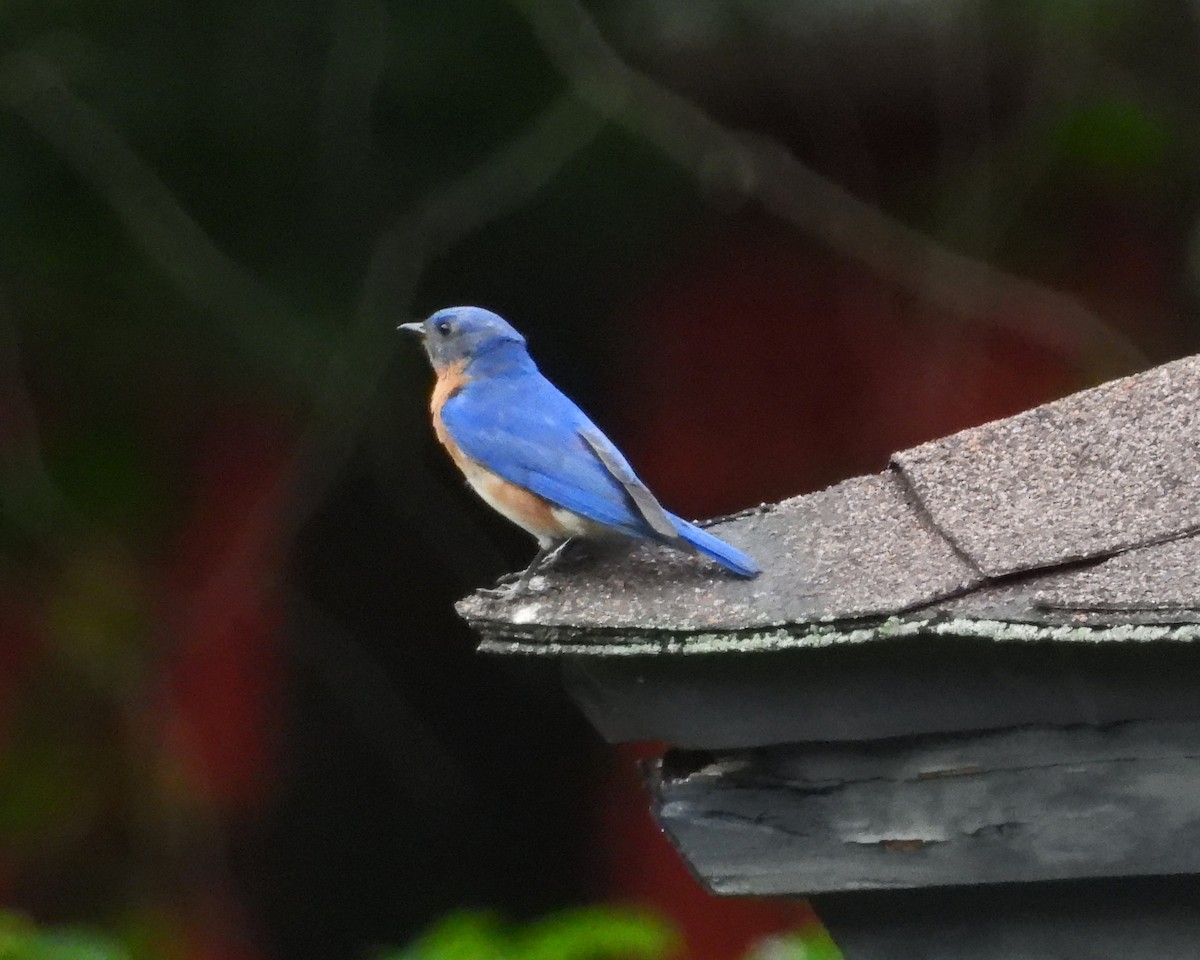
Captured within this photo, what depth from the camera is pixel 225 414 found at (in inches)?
181

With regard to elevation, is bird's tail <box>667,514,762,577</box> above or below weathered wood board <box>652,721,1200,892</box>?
above

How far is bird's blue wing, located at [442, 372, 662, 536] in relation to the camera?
200 centimetres

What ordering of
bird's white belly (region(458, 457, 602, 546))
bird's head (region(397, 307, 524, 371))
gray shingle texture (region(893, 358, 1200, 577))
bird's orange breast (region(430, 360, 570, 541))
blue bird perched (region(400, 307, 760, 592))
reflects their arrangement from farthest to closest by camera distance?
bird's head (region(397, 307, 524, 371)), bird's orange breast (region(430, 360, 570, 541)), bird's white belly (region(458, 457, 602, 546)), blue bird perched (region(400, 307, 760, 592)), gray shingle texture (region(893, 358, 1200, 577))

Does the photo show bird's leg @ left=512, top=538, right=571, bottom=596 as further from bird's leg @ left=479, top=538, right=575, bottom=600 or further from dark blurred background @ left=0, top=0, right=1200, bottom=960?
dark blurred background @ left=0, top=0, right=1200, bottom=960

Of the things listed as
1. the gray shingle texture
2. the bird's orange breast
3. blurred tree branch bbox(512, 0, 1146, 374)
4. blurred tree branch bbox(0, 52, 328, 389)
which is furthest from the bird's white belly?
blurred tree branch bbox(512, 0, 1146, 374)

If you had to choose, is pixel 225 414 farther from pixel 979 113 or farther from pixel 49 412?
pixel 979 113

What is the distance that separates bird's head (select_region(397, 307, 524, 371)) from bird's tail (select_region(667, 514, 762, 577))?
1.04 metres

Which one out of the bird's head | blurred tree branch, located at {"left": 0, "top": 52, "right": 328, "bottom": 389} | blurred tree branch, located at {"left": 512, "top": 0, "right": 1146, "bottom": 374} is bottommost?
blurred tree branch, located at {"left": 512, "top": 0, "right": 1146, "bottom": 374}

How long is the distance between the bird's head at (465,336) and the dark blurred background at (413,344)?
1.13 metres

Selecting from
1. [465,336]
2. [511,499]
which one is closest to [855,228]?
[465,336]

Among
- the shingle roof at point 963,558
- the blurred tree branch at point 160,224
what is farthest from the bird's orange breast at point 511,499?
the blurred tree branch at point 160,224

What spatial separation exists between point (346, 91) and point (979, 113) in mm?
1615

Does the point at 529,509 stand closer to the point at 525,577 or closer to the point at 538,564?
the point at 538,564

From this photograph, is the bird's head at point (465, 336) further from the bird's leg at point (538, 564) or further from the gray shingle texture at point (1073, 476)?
the gray shingle texture at point (1073, 476)
